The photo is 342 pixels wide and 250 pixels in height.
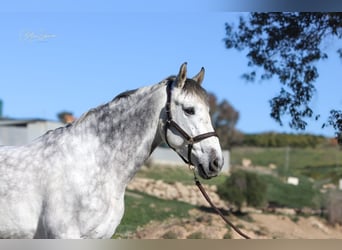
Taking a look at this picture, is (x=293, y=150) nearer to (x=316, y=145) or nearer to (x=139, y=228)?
(x=316, y=145)

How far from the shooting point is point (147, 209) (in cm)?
865

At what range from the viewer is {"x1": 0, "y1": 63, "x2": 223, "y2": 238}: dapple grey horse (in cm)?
286

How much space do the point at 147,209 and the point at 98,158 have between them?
5.79m

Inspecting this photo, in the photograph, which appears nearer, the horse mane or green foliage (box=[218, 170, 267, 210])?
the horse mane

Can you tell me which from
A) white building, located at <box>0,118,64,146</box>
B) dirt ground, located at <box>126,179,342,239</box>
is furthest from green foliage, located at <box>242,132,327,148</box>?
white building, located at <box>0,118,64,146</box>

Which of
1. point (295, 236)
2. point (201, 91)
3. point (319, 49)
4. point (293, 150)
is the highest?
point (319, 49)

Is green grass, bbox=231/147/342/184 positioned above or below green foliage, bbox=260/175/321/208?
above

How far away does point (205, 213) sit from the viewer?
8.87 metres

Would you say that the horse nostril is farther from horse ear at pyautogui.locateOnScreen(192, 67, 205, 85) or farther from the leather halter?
horse ear at pyautogui.locateOnScreen(192, 67, 205, 85)

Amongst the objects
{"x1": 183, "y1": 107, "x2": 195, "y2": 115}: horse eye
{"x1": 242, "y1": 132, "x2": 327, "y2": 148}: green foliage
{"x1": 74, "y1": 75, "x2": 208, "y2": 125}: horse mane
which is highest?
{"x1": 74, "y1": 75, "x2": 208, "y2": 125}: horse mane

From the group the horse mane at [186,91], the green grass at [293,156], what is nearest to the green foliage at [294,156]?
the green grass at [293,156]

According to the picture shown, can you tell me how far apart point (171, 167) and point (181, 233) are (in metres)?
4.72

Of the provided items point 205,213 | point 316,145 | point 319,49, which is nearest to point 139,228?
point 205,213

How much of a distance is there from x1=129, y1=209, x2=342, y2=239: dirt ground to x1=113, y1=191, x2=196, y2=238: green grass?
0.15m
